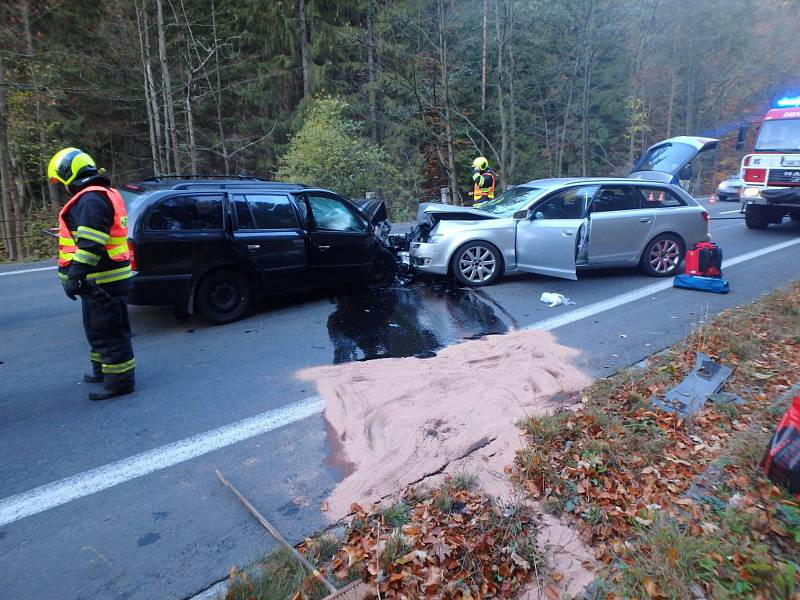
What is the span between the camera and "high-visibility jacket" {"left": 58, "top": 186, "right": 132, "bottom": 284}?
163 inches

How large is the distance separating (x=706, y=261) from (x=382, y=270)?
16.5 ft

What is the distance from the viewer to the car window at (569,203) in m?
8.02

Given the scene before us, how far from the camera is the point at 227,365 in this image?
514 cm

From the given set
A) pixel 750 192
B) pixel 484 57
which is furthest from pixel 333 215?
pixel 484 57

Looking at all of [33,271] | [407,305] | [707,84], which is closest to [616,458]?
[407,305]

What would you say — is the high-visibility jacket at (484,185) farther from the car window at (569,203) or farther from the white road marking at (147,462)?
the white road marking at (147,462)

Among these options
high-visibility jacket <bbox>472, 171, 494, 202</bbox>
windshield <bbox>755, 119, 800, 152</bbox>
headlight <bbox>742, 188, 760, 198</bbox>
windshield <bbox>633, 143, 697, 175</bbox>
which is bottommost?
headlight <bbox>742, 188, 760, 198</bbox>

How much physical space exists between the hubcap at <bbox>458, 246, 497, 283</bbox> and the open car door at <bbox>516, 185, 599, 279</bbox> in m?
0.47

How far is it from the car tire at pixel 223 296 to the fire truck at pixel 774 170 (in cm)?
1244

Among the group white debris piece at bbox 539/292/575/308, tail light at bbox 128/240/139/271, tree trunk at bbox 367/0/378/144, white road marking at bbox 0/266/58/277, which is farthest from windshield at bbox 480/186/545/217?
tree trunk at bbox 367/0/378/144

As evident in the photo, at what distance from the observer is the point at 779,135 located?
12.9m

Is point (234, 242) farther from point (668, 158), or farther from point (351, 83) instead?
point (351, 83)

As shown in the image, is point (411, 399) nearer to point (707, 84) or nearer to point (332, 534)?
point (332, 534)

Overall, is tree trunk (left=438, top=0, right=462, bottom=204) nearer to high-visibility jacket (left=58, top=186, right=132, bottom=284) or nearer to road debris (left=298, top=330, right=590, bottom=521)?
road debris (left=298, top=330, right=590, bottom=521)
